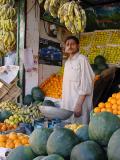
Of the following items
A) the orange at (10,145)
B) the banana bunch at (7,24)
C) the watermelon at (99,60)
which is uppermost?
the banana bunch at (7,24)

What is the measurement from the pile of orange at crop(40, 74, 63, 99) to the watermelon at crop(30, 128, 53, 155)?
414 centimetres

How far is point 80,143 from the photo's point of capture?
1823mm

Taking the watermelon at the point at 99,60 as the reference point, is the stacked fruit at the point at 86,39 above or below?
above

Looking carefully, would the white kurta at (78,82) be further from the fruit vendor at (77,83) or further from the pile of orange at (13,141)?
the pile of orange at (13,141)

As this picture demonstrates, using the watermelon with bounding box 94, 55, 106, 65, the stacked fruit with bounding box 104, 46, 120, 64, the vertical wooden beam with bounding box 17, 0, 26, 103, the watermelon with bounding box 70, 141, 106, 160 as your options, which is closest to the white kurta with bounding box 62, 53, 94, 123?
the vertical wooden beam with bounding box 17, 0, 26, 103

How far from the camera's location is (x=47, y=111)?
400cm

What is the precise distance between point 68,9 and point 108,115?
2.62 meters

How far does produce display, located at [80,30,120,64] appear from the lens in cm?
684

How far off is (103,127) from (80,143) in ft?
0.49

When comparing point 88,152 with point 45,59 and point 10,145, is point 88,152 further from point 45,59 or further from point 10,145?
point 45,59

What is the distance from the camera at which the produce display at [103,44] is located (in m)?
6.84

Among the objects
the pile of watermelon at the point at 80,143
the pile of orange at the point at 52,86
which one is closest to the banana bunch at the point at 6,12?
the pile of orange at the point at 52,86

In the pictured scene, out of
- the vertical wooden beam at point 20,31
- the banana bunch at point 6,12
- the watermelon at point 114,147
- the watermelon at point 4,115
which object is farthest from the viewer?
the vertical wooden beam at point 20,31

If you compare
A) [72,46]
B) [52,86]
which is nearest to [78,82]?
[72,46]
